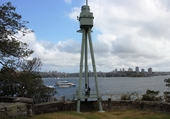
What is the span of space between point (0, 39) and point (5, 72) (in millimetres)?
1860

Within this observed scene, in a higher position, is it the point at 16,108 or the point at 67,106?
the point at 16,108

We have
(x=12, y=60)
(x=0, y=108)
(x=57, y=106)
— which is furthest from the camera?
(x=57, y=106)

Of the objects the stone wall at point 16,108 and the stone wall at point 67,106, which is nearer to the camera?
the stone wall at point 16,108

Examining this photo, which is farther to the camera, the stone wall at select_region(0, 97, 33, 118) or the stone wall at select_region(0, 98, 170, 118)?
the stone wall at select_region(0, 98, 170, 118)

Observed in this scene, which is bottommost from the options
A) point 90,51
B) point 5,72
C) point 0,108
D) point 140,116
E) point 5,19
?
point 140,116

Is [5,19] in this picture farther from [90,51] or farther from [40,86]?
[40,86]

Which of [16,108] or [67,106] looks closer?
[16,108]

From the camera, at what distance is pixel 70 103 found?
15336mm

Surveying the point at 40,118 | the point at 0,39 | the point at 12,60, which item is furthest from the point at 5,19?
the point at 40,118

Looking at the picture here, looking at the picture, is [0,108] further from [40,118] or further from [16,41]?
[16,41]

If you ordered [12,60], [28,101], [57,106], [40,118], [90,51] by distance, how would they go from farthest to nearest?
[90,51], [57,106], [12,60], [28,101], [40,118]

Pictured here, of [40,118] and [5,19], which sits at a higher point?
[5,19]

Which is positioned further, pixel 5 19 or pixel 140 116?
pixel 140 116

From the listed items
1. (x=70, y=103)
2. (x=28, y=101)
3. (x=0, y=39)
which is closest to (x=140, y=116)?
(x=70, y=103)
